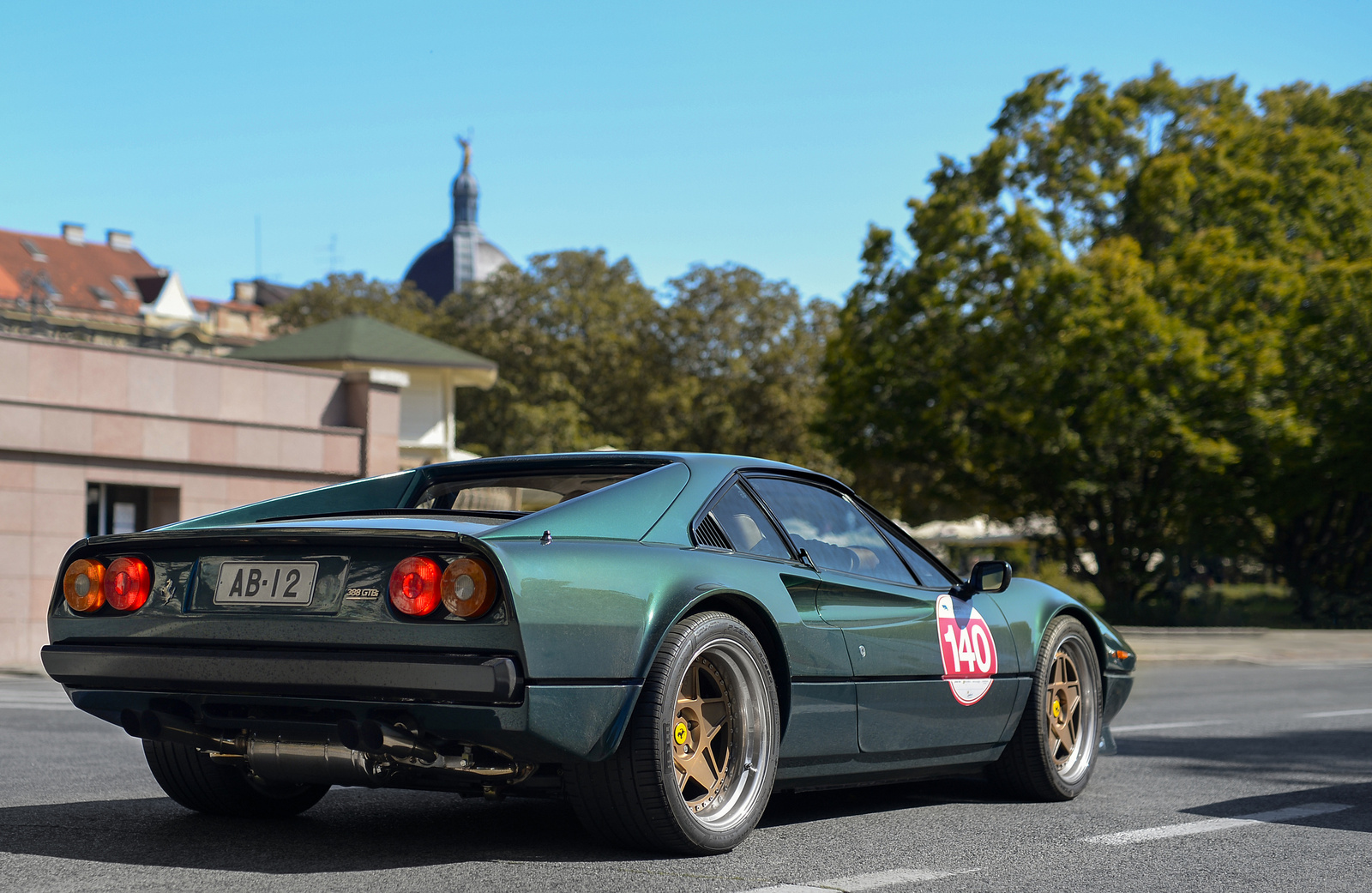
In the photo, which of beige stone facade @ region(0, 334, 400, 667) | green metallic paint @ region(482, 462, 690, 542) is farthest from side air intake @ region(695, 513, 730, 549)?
beige stone facade @ region(0, 334, 400, 667)

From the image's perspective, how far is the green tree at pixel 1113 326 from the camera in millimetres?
31062

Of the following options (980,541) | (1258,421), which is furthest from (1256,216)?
(980,541)

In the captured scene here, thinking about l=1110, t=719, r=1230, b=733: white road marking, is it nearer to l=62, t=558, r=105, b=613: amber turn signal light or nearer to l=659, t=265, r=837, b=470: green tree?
l=62, t=558, r=105, b=613: amber turn signal light

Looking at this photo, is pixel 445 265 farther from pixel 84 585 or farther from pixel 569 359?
pixel 84 585

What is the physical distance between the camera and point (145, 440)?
22.7 meters

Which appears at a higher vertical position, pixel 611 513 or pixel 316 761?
pixel 611 513

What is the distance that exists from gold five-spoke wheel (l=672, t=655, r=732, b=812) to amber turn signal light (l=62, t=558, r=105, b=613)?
Answer: 1.75 metres

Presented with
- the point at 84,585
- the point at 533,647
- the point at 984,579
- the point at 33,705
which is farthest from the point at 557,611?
the point at 33,705

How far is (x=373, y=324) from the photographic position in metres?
38.2

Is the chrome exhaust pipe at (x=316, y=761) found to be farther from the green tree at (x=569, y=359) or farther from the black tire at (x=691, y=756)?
the green tree at (x=569, y=359)

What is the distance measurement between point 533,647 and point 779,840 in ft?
4.53

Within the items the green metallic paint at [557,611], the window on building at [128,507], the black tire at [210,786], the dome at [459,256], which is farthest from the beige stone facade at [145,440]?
the dome at [459,256]

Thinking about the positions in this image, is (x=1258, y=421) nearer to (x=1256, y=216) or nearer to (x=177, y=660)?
(x=1256, y=216)

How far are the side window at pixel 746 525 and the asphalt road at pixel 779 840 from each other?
929 millimetres
